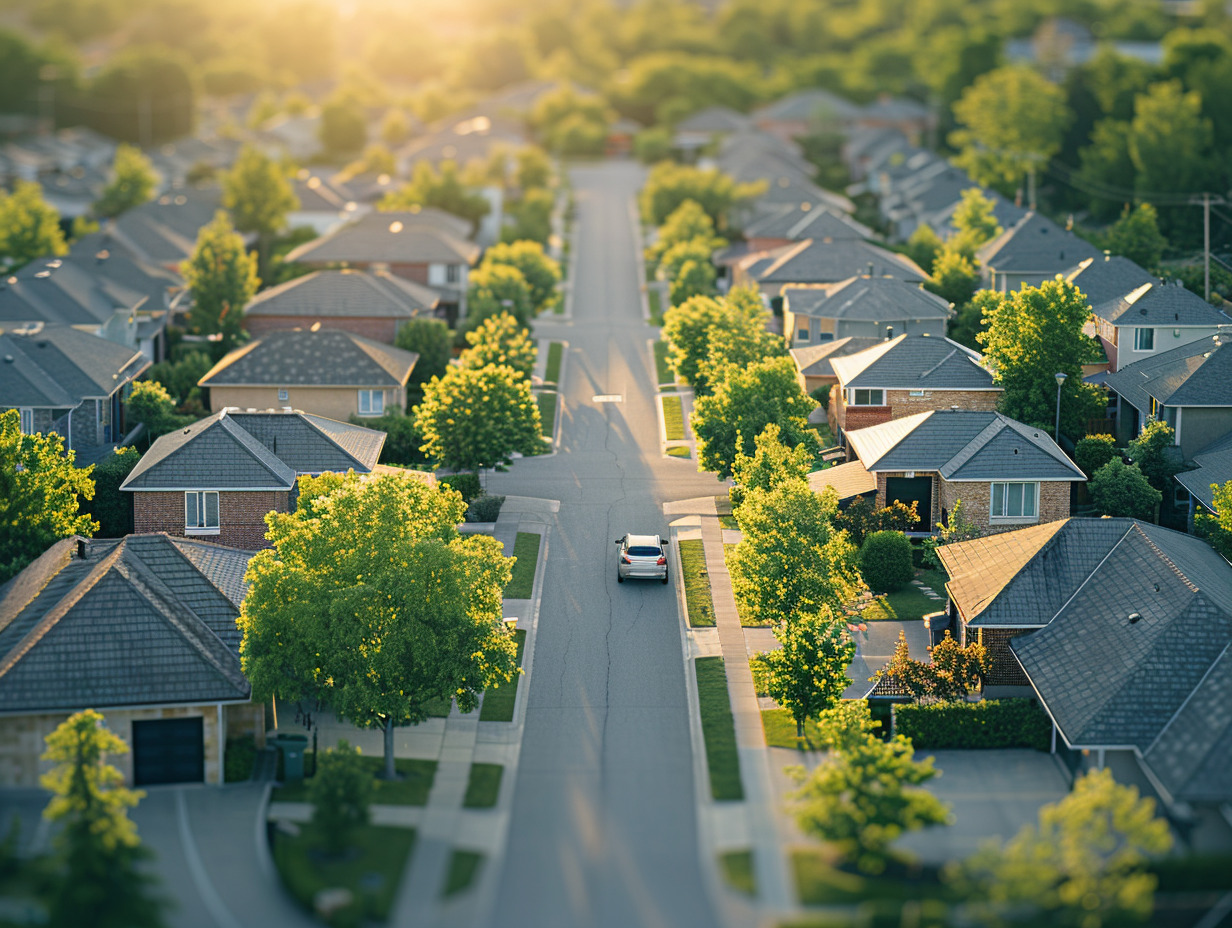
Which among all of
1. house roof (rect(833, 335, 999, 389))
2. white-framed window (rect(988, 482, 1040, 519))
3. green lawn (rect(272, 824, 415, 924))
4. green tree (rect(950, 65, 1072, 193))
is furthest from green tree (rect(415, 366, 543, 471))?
green tree (rect(950, 65, 1072, 193))

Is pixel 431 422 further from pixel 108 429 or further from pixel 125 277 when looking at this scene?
pixel 125 277

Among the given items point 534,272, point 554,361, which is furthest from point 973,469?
point 534,272

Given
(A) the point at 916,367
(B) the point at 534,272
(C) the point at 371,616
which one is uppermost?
(B) the point at 534,272

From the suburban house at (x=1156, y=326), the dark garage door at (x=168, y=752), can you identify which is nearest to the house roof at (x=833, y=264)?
the suburban house at (x=1156, y=326)

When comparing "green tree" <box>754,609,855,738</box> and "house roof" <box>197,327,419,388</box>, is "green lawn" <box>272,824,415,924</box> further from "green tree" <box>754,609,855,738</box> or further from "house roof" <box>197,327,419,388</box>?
"house roof" <box>197,327,419,388</box>

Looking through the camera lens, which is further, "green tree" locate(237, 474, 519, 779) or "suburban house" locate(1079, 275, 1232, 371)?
"suburban house" locate(1079, 275, 1232, 371)

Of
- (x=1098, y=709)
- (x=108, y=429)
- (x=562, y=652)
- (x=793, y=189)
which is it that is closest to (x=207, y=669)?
(x=562, y=652)

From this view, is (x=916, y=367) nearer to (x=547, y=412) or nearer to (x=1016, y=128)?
(x=547, y=412)
